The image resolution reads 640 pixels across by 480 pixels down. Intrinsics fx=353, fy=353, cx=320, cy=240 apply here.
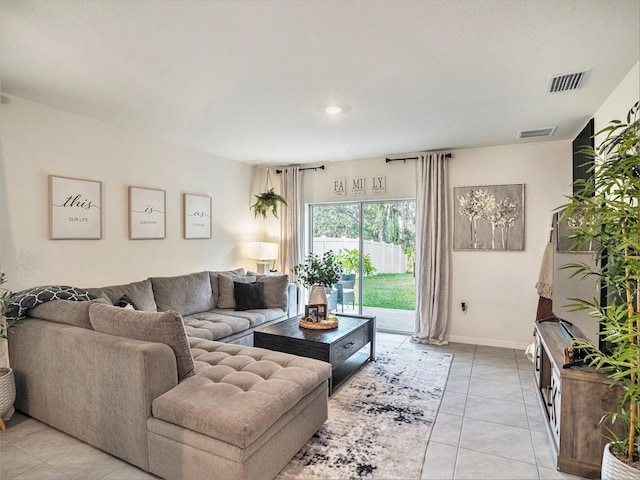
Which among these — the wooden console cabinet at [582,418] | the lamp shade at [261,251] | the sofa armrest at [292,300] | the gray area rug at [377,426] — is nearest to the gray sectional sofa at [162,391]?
the gray area rug at [377,426]

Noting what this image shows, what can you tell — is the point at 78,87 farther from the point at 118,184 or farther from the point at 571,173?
the point at 571,173

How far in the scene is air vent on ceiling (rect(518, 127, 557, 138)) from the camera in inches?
147

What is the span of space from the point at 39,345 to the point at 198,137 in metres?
2.61

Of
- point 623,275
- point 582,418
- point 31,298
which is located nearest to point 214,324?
point 31,298

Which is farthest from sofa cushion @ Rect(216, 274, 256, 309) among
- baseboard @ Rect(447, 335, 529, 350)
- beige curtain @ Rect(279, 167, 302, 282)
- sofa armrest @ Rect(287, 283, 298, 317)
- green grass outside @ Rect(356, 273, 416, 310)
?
baseboard @ Rect(447, 335, 529, 350)

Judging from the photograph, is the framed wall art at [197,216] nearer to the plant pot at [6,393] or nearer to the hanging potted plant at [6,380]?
the hanging potted plant at [6,380]

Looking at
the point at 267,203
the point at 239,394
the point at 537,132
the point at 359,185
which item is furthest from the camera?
the point at 267,203

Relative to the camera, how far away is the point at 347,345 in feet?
10.7

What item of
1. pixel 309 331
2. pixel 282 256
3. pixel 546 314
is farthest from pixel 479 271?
pixel 282 256

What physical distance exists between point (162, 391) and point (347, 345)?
5.64ft

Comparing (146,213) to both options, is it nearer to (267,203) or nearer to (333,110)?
(267,203)

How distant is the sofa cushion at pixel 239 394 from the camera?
1.72 meters

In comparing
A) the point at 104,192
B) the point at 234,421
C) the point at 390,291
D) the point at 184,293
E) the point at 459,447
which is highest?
the point at 104,192

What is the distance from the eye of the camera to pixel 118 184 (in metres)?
3.73
